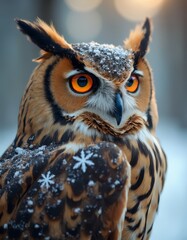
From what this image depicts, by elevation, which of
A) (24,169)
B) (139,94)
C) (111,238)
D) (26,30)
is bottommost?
(111,238)

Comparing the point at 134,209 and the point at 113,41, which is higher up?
the point at 113,41

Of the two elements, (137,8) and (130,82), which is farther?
(137,8)

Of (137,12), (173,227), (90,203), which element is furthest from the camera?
(137,12)

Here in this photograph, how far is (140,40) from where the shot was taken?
1990 mm

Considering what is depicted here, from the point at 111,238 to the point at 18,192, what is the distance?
1.04ft

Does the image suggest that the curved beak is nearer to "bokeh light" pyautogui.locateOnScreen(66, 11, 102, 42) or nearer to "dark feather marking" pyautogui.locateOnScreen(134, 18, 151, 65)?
"dark feather marking" pyautogui.locateOnScreen(134, 18, 151, 65)

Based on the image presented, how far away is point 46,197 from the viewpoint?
1.73 m

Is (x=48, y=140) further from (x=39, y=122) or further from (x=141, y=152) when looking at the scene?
(x=141, y=152)

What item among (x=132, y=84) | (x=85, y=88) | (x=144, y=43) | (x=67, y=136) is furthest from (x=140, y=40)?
(x=67, y=136)

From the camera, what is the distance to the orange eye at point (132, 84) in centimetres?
185

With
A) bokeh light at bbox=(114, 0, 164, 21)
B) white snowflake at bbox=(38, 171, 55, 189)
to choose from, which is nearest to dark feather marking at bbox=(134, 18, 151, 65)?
white snowflake at bbox=(38, 171, 55, 189)

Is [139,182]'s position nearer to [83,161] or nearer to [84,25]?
[83,161]

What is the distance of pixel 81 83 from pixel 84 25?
5.49 m

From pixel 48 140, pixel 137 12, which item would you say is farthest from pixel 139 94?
pixel 137 12
